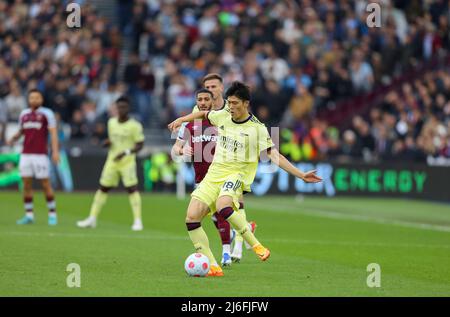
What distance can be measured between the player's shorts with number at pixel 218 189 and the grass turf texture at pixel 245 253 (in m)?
0.95

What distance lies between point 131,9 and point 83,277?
80.6 ft

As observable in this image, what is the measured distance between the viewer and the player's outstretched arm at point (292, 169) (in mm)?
12562

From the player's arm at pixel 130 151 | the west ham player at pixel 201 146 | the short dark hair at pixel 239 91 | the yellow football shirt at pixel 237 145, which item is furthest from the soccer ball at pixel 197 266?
the player's arm at pixel 130 151

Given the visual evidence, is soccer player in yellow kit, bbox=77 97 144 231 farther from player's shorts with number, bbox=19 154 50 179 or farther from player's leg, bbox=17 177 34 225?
player's shorts with number, bbox=19 154 50 179

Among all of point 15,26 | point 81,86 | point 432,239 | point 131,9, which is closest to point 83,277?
point 432,239

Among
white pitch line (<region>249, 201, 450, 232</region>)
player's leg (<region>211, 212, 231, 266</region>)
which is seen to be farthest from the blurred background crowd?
player's leg (<region>211, 212, 231, 266</region>)

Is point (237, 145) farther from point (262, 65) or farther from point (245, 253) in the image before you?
point (262, 65)

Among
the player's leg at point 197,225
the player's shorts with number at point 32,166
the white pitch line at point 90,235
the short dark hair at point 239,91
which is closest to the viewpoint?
the short dark hair at point 239,91

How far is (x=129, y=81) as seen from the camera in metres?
33.0

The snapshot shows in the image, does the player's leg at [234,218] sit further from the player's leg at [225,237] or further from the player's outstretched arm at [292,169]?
the player's leg at [225,237]

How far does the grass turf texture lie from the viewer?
1168 centimetres

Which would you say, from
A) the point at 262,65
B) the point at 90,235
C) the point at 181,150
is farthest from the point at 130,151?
the point at 262,65

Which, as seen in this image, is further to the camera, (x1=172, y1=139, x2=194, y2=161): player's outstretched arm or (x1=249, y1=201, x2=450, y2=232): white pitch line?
(x1=249, y1=201, x2=450, y2=232): white pitch line

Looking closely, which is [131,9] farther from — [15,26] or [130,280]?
[130,280]
